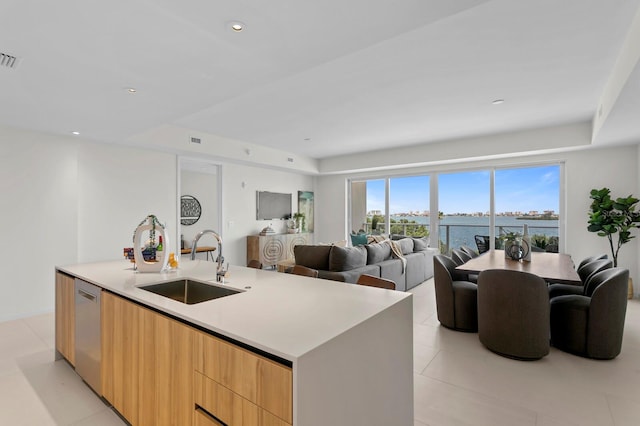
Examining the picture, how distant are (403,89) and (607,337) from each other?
301cm

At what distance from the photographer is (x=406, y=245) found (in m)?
5.47

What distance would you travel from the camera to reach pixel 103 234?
4.71 metres

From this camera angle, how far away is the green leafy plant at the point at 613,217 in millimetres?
4677

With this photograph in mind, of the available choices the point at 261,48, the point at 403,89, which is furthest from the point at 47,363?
the point at 403,89

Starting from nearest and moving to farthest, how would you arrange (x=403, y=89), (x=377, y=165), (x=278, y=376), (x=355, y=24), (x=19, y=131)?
1. (x=278, y=376)
2. (x=355, y=24)
3. (x=403, y=89)
4. (x=19, y=131)
5. (x=377, y=165)

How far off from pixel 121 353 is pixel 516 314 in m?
3.02

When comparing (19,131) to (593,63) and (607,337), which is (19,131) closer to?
(593,63)

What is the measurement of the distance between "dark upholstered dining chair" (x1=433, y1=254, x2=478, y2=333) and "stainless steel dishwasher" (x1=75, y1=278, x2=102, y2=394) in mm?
3186

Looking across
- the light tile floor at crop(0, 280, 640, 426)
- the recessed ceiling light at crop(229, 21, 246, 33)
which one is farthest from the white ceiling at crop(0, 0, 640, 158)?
the light tile floor at crop(0, 280, 640, 426)

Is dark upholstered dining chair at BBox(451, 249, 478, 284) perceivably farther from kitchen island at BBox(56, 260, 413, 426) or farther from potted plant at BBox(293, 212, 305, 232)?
potted plant at BBox(293, 212, 305, 232)

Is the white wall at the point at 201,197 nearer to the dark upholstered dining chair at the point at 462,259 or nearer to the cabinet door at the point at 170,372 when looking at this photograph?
the dark upholstered dining chair at the point at 462,259

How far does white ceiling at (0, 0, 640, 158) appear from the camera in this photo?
1792 millimetres

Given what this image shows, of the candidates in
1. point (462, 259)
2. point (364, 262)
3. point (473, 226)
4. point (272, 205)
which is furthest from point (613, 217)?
point (272, 205)

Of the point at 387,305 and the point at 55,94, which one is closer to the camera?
the point at 387,305
